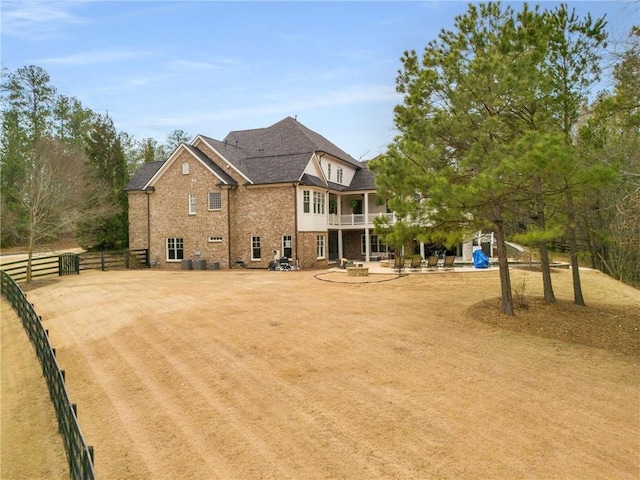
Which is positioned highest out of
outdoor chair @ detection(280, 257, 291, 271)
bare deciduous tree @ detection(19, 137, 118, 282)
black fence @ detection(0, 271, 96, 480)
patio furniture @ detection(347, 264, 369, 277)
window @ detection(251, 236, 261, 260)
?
bare deciduous tree @ detection(19, 137, 118, 282)

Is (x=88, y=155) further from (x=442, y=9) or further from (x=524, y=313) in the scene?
(x=524, y=313)

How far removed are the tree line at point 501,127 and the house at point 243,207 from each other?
13973mm

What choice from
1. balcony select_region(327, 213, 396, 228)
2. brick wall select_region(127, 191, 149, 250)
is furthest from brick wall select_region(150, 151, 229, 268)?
balcony select_region(327, 213, 396, 228)

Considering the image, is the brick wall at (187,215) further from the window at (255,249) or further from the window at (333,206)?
the window at (333,206)

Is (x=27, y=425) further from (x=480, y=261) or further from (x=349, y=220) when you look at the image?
(x=349, y=220)

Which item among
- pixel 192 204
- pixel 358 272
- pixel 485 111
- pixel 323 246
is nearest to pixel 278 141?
pixel 192 204

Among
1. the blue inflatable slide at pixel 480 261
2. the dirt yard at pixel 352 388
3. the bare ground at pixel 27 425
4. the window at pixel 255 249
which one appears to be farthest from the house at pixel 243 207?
the bare ground at pixel 27 425

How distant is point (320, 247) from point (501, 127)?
16924 mm

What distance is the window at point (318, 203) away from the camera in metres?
28.1

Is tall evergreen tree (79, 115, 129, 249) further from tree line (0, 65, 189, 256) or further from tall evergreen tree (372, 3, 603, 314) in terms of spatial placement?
tall evergreen tree (372, 3, 603, 314)

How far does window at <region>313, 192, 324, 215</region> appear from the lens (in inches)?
1107

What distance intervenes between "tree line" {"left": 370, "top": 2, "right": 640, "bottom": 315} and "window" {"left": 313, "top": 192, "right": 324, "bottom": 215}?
14470mm

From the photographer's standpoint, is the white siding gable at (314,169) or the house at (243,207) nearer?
the house at (243,207)

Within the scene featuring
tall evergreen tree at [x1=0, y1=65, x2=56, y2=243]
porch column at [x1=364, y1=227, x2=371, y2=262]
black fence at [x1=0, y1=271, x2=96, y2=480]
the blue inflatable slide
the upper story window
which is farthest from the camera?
tall evergreen tree at [x1=0, y1=65, x2=56, y2=243]
